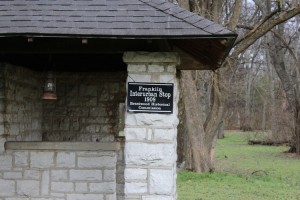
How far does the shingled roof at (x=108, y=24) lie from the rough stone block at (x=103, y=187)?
192 cm

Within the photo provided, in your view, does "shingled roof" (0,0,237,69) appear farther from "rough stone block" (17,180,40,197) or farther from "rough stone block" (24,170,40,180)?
"rough stone block" (17,180,40,197)

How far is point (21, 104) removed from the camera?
734 cm

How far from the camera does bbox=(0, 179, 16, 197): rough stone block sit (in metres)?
6.41

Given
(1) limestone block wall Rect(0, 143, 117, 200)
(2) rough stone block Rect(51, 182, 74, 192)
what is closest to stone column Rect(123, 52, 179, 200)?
(1) limestone block wall Rect(0, 143, 117, 200)

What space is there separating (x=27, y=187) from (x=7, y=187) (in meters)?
0.26

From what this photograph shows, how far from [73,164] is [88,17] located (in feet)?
6.71

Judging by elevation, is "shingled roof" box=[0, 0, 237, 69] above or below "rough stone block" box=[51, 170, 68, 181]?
above

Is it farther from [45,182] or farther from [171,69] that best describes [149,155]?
[45,182]

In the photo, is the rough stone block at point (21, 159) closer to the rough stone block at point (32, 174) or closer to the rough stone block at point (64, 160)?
the rough stone block at point (32, 174)

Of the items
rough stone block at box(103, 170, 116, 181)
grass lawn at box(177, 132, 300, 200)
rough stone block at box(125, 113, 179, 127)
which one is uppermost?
rough stone block at box(125, 113, 179, 127)

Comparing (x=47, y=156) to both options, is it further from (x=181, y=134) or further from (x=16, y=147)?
(x=181, y=134)

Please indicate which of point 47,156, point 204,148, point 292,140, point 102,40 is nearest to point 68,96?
point 47,156

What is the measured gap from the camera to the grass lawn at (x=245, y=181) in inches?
412

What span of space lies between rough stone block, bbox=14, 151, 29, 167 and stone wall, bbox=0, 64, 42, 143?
340 millimetres
